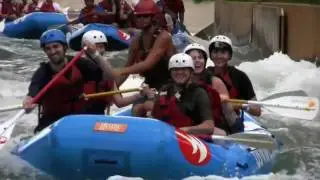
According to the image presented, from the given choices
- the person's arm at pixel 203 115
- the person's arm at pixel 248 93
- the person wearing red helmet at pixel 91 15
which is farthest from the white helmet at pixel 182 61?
the person wearing red helmet at pixel 91 15

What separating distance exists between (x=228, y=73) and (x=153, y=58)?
79 centimetres

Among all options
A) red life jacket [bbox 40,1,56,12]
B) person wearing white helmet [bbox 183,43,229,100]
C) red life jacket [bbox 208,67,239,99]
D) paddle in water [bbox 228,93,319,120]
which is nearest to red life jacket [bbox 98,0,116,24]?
red life jacket [bbox 40,1,56,12]

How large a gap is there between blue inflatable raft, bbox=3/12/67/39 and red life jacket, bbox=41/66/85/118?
1348cm

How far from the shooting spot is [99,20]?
18.0 metres

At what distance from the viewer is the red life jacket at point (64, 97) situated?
732 centimetres

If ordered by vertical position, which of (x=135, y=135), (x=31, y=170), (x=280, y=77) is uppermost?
(x=135, y=135)

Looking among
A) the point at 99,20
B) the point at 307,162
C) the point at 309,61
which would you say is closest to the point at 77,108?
the point at 307,162

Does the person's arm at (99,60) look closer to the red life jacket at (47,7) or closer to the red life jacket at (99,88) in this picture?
the red life jacket at (99,88)

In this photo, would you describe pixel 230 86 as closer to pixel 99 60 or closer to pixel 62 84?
pixel 99 60

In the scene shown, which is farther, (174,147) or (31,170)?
(31,170)

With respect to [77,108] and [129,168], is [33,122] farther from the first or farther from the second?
[129,168]

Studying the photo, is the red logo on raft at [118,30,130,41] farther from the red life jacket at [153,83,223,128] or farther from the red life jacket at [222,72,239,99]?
the red life jacket at [153,83,223,128]

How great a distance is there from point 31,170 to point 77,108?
67 centimetres

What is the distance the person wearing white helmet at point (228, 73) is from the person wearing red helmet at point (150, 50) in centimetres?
40
